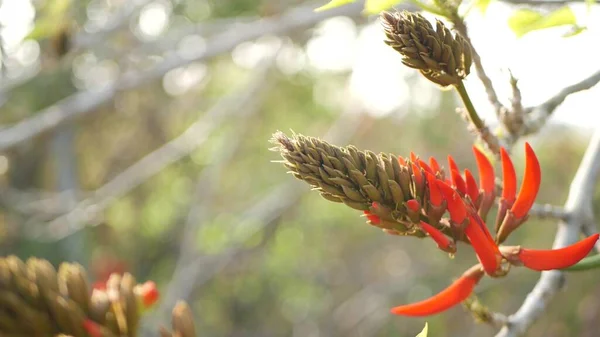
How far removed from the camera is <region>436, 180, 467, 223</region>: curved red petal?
0.57 meters

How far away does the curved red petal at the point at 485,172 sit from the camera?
616 mm

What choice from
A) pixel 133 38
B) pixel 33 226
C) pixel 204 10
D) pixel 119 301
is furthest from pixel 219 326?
pixel 119 301

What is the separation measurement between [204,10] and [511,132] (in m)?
3.32

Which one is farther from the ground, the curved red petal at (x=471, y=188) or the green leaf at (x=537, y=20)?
the green leaf at (x=537, y=20)

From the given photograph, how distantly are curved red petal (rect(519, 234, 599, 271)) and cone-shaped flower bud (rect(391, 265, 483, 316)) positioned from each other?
0.05 meters

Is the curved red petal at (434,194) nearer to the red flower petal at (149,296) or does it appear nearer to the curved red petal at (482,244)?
the curved red petal at (482,244)

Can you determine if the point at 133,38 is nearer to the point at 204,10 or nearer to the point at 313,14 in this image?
the point at 204,10

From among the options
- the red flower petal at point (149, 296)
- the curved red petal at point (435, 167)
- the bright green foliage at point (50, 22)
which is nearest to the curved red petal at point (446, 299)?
the curved red petal at point (435, 167)

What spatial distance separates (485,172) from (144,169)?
6.90 feet

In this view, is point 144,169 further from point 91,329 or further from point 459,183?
point 459,183

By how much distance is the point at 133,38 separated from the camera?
119 inches

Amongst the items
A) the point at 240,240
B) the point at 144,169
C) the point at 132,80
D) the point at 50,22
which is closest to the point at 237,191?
the point at 240,240

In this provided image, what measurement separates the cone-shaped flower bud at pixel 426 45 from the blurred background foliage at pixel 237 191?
6.15 feet

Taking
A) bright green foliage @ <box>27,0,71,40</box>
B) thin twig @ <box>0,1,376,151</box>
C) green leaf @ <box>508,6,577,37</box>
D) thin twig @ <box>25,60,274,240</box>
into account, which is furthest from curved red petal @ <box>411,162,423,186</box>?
thin twig @ <box>25,60,274,240</box>
